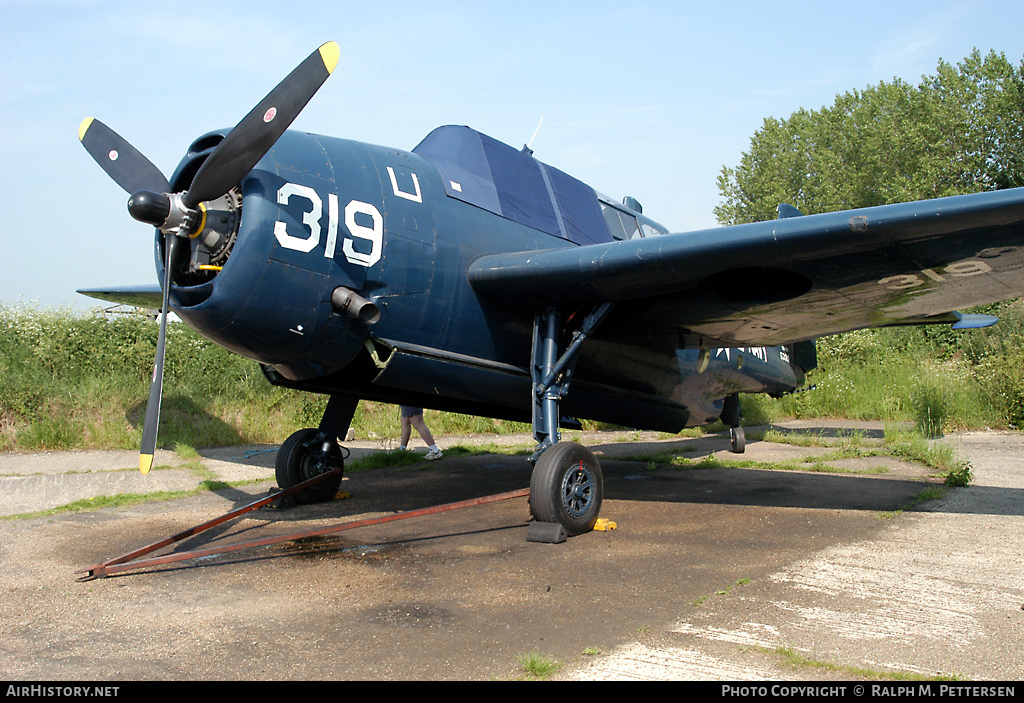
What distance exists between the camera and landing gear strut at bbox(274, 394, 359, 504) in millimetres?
6801

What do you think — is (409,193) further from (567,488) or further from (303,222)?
(567,488)

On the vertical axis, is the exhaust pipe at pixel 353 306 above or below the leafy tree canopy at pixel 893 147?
below

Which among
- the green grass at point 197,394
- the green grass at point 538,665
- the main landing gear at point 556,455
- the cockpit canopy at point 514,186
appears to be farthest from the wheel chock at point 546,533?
the green grass at point 197,394

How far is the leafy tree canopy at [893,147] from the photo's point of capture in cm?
3531

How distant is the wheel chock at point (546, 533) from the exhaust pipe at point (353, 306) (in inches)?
78.0

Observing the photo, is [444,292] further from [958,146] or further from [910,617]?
[958,146]

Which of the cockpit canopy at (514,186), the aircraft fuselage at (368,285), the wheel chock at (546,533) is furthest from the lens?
the cockpit canopy at (514,186)

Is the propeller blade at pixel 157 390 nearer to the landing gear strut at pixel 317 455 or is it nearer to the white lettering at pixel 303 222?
the white lettering at pixel 303 222

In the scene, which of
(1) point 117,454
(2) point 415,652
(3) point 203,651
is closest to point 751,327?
(2) point 415,652

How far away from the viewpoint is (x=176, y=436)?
11477 millimetres

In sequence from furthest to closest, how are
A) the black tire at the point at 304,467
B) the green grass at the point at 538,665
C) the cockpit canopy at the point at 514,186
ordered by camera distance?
the black tire at the point at 304,467
the cockpit canopy at the point at 514,186
the green grass at the point at 538,665

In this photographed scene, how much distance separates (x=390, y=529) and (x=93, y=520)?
2.74 meters

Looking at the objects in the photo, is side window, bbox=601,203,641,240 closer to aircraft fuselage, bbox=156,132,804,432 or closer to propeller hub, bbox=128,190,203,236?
aircraft fuselage, bbox=156,132,804,432

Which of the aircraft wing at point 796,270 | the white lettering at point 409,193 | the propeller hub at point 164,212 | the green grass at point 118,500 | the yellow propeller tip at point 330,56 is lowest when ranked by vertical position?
the green grass at point 118,500
